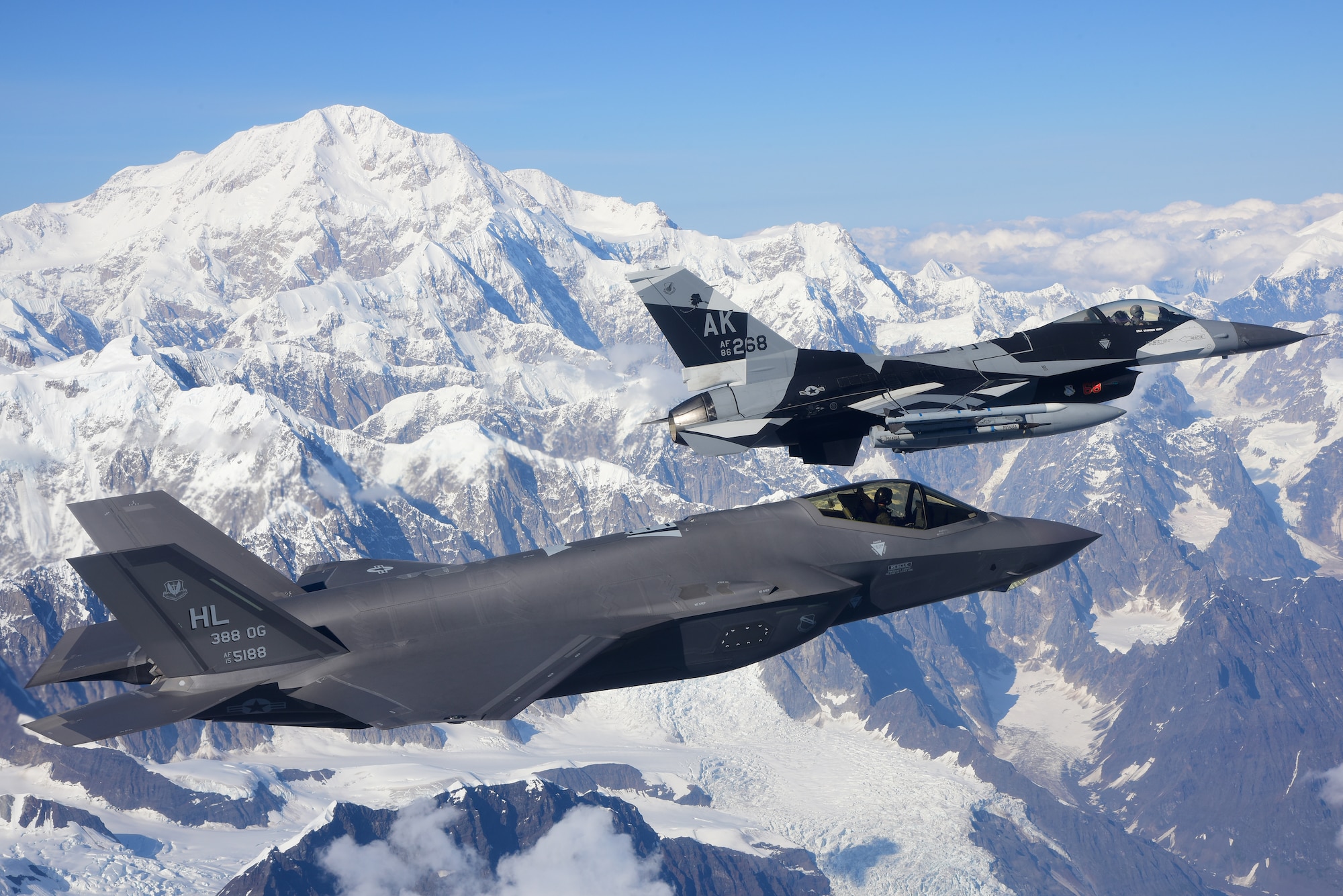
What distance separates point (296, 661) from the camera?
2403 centimetres

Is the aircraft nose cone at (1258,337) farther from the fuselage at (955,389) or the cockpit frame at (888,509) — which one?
the cockpit frame at (888,509)

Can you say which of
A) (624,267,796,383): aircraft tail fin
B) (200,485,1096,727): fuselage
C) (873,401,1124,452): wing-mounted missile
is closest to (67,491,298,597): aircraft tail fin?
(200,485,1096,727): fuselage

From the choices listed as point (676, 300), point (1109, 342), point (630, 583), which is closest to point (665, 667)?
point (630, 583)

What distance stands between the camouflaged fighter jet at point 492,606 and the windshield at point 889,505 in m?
0.05

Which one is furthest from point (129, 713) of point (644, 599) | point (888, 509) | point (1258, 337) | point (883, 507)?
point (1258, 337)

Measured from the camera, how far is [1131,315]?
4544 centimetres

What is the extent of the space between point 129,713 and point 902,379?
3063 centimetres

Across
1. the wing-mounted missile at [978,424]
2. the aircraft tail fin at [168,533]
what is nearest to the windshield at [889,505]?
the wing-mounted missile at [978,424]

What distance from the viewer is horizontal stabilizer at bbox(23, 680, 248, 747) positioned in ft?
65.3

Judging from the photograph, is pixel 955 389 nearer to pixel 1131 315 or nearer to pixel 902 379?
pixel 902 379

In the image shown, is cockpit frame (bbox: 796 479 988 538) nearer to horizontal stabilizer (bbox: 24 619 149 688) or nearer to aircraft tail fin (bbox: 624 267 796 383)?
aircraft tail fin (bbox: 624 267 796 383)

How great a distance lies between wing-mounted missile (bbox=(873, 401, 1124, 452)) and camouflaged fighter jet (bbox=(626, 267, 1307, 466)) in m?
0.05

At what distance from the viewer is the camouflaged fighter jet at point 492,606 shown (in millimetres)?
22219

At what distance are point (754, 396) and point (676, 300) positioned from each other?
648 centimetres
